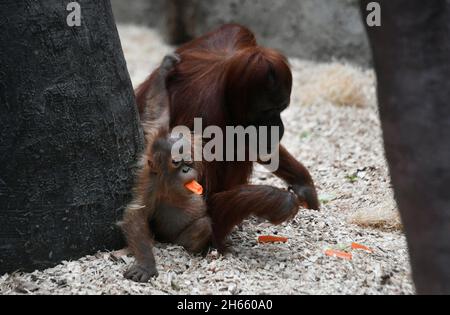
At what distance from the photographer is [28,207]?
A: 3.45m

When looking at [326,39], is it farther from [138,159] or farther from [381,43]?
[381,43]

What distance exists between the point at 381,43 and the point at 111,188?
1.67 metres

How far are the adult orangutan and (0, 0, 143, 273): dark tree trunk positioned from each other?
1.80ft

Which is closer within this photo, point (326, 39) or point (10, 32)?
point (10, 32)

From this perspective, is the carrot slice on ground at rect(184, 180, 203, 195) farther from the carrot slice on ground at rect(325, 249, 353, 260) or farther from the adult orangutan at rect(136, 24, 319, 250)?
the carrot slice on ground at rect(325, 249, 353, 260)

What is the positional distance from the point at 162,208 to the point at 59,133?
2.52 ft

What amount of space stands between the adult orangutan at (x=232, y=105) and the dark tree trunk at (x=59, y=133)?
549mm

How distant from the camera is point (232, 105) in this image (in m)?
4.19

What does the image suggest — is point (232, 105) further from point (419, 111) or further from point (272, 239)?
point (419, 111)

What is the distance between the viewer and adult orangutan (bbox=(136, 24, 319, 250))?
399 centimetres

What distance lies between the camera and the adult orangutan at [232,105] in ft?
13.1

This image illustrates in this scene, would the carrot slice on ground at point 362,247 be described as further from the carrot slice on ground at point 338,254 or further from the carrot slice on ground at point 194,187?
the carrot slice on ground at point 194,187

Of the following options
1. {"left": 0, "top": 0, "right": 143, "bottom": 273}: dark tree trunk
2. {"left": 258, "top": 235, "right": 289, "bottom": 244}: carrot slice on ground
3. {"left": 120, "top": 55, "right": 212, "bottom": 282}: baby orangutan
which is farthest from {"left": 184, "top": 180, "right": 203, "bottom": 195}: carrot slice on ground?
{"left": 258, "top": 235, "right": 289, "bottom": 244}: carrot slice on ground

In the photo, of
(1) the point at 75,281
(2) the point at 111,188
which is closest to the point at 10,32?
(2) the point at 111,188
